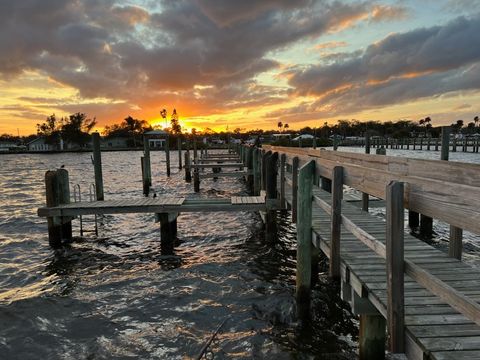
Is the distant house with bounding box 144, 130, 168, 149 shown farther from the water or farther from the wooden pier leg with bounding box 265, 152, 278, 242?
the wooden pier leg with bounding box 265, 152, 278, 242

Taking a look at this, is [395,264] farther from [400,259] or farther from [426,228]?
[426,228]

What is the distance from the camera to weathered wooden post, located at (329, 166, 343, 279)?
169 inches

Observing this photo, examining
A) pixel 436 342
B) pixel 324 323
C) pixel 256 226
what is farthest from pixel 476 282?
pixel 256 226

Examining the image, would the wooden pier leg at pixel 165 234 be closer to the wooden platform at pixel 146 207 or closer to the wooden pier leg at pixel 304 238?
the wooden platform at pixel 146 207

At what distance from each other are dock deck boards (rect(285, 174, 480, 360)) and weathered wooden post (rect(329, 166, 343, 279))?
0.11 meters

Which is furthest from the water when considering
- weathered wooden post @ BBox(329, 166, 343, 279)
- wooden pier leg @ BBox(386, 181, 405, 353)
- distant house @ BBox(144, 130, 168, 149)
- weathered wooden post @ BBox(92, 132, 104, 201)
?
distant house @ BBox(144, 130, 168, 149)

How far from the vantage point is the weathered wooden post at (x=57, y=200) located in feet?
30.7

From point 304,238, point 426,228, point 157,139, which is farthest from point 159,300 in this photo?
point 157,139

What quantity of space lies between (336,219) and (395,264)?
1572 mm

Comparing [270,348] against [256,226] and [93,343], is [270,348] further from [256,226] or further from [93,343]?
[256,226]

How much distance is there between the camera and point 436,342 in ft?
8.96

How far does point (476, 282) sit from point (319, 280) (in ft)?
12.6

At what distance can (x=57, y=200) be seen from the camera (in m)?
9.58

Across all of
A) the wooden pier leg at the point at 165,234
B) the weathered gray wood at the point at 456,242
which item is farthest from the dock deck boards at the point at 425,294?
the wooden pier leg at the point at 165,234
